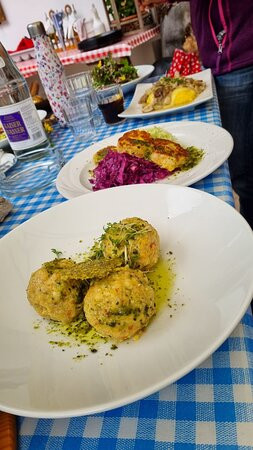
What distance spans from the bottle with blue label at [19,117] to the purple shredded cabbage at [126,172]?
38 cm

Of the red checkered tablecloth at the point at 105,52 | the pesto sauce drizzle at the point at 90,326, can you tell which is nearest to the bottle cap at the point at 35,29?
the pesto sauce drizzle at the point at 90,326

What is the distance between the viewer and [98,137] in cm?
157

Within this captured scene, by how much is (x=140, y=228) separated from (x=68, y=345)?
26cm

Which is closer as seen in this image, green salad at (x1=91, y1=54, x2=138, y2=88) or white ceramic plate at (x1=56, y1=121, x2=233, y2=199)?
white ceramic plate at (x1=56, y1=121, x2=233, y2=199)

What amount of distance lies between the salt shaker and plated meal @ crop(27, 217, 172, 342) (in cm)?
120

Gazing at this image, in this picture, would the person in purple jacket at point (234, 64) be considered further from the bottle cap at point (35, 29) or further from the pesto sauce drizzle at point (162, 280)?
the pesto sauce drizzle at point (162, 280)

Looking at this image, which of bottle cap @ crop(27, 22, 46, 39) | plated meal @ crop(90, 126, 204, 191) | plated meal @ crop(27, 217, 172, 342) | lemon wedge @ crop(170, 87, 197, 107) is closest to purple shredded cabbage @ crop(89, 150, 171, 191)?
plated meal @ crop(90, 126, 204, 191)

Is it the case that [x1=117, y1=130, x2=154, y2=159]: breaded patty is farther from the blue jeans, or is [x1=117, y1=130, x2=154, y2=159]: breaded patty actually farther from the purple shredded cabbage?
the blue jeans

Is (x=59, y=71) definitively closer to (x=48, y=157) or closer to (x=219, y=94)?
(x=48, y=157)

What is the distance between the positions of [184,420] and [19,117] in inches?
44.2

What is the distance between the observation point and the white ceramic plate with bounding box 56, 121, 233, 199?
0.97m

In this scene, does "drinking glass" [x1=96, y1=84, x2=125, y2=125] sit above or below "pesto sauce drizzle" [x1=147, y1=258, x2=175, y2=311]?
above

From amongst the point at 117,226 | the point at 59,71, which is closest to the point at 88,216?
the point at 117,226

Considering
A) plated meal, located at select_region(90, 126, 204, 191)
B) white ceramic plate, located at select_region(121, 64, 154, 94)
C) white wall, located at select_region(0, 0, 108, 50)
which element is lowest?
plated meal, located at select_region(90, 126, 204, 191)
